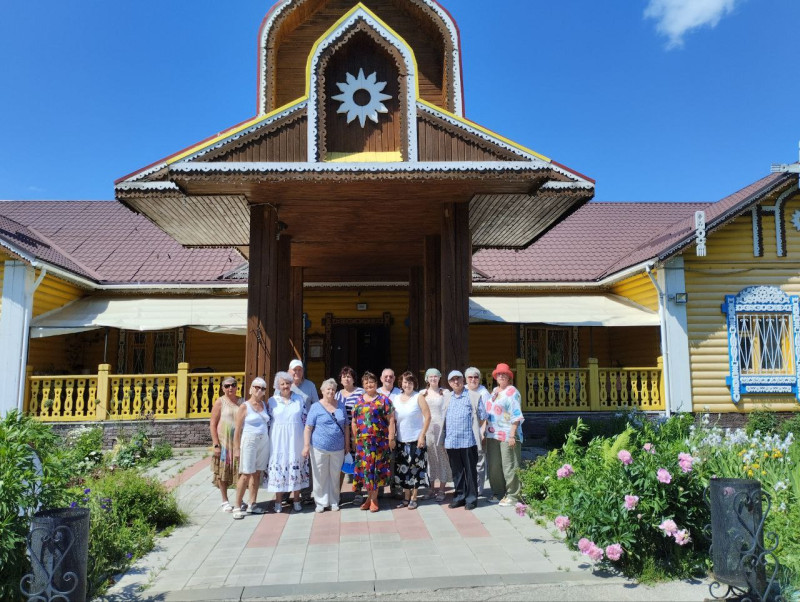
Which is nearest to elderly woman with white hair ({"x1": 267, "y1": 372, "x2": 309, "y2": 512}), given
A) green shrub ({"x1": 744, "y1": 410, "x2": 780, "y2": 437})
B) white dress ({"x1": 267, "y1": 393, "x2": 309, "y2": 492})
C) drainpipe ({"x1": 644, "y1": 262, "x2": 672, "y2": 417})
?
white dress ({"x1": 267, "y1": 393, "x2": 309, "y2": 492})

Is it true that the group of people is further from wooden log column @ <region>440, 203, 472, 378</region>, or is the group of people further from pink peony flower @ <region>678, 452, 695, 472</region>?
pink peony flower @ <region>678, 452, 695, 472</region>

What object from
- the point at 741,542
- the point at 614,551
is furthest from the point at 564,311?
the point at 741,542

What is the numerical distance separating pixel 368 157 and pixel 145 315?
26.7 feet

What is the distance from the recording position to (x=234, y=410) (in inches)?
276

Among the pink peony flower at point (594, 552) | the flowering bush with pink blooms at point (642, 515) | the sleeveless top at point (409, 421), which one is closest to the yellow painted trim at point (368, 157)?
the sleeveless top at point (409, 421)

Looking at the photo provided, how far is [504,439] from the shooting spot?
7055 millimetres

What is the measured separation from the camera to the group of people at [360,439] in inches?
267

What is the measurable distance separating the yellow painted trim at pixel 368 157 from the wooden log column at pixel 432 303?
3.04 meters

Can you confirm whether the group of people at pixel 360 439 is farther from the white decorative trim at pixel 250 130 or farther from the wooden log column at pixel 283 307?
the white decorative trim at pixel 250 130

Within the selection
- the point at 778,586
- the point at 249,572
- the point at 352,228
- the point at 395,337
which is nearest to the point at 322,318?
the point at 395,337

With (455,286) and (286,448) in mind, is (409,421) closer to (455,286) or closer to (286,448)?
(286,448)

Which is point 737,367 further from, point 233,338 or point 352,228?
point 233,338

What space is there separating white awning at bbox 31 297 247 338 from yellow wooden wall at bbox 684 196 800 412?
10.2 meters

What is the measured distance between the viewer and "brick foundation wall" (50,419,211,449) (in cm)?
1210
